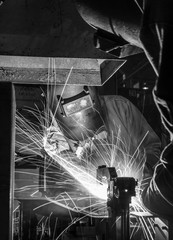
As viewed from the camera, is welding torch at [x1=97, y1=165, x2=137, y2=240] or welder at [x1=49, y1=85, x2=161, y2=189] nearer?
welding torch at [x1=97, y1=165, x2=137, y2=240]

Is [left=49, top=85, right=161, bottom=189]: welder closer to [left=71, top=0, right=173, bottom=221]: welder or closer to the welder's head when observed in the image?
the welder's head

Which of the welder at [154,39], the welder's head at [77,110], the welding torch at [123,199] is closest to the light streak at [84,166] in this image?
the welder's head at [77,110]

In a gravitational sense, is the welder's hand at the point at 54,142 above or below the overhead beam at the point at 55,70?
below

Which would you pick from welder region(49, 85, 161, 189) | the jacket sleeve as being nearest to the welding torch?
welder region(49, 85, 161, 189)

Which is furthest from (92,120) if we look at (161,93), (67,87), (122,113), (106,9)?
(161,93)

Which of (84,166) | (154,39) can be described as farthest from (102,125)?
(154,39)

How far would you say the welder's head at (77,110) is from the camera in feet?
12.7

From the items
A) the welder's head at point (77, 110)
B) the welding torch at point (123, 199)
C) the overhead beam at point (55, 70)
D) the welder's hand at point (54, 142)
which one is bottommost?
the welding torch at point (123, 199)

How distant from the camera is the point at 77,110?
13.2ft

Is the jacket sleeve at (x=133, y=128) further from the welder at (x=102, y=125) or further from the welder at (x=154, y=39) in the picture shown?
the welder at (x=154, y=39)

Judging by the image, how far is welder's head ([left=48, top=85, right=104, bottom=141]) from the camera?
3885 millimetres

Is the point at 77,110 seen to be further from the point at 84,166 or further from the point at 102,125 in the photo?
the point at 84,166

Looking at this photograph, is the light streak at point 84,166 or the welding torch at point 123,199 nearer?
the welding torch at point 123,199

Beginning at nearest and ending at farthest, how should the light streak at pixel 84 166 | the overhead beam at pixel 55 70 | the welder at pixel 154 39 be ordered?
the welder at pixel 154 39 → the overhead beam at pixel 55 70 → the light streak at pixel 84 166
